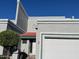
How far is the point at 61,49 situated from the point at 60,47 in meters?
0.17

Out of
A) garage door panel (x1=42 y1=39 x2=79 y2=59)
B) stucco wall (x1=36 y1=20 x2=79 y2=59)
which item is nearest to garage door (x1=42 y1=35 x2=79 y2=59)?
garage door panel (x1=42 y1=39 x2=79 y2=59)

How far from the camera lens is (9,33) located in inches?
584

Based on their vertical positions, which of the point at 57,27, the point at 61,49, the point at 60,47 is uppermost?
the point at 57,27

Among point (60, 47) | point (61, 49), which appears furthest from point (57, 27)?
point (61, 49)

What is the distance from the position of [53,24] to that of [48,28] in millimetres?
505

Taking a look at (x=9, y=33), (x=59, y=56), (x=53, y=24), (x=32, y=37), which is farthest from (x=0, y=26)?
(x=59, y=56)

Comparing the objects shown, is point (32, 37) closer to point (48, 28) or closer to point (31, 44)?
point (31, 44)

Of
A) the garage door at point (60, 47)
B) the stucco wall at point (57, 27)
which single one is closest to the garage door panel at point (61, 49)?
the garage door at point (60, 47)

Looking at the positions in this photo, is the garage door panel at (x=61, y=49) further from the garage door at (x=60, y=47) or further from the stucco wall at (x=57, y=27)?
the stucco wall at (x=57, y=27)

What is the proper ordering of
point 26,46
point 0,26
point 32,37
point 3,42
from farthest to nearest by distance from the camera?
point 26,46 < point 32,37 < point 0,26 < point 3,42

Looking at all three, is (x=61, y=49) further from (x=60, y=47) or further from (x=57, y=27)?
(x=57, y=27)

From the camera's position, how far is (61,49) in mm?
12539

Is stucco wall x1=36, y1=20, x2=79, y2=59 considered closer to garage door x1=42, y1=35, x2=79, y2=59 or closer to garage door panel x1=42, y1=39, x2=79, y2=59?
garage door x1=42, y1=35, x2=79, y2=59

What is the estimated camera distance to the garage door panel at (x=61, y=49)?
40.8ft
